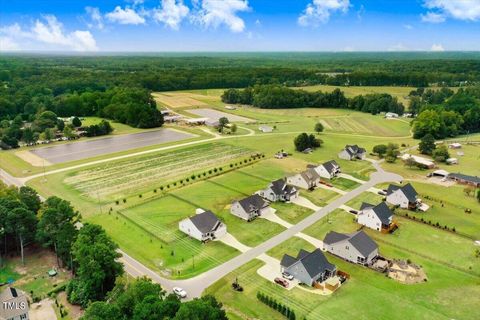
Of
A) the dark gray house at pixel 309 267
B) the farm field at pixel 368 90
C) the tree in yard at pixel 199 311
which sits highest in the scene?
the farm field at pixel 368 90

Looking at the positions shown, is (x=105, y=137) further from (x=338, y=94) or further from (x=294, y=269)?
(x=338, y=94)

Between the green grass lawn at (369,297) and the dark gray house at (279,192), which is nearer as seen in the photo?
the green grass lawn at (369,297)

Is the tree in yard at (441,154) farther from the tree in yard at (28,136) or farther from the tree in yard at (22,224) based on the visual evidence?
the tree in yard at (28,136)

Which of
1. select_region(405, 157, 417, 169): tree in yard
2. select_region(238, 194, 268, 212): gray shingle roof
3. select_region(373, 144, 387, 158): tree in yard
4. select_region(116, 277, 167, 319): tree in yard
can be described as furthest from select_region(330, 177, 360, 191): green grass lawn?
select_region(116, 277, 167, 319): tree in yard

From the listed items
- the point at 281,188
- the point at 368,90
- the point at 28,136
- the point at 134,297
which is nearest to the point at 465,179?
the point at 281,188

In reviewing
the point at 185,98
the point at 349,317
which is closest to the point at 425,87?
the point at 185,98

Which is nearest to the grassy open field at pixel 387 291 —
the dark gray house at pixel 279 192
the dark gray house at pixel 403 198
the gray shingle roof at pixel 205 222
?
the gray shingle roof at pixel 205 222

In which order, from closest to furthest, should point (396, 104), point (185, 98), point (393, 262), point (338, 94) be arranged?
point (393, 262), point (396, 104), point (338, 94), point (185, 98)
